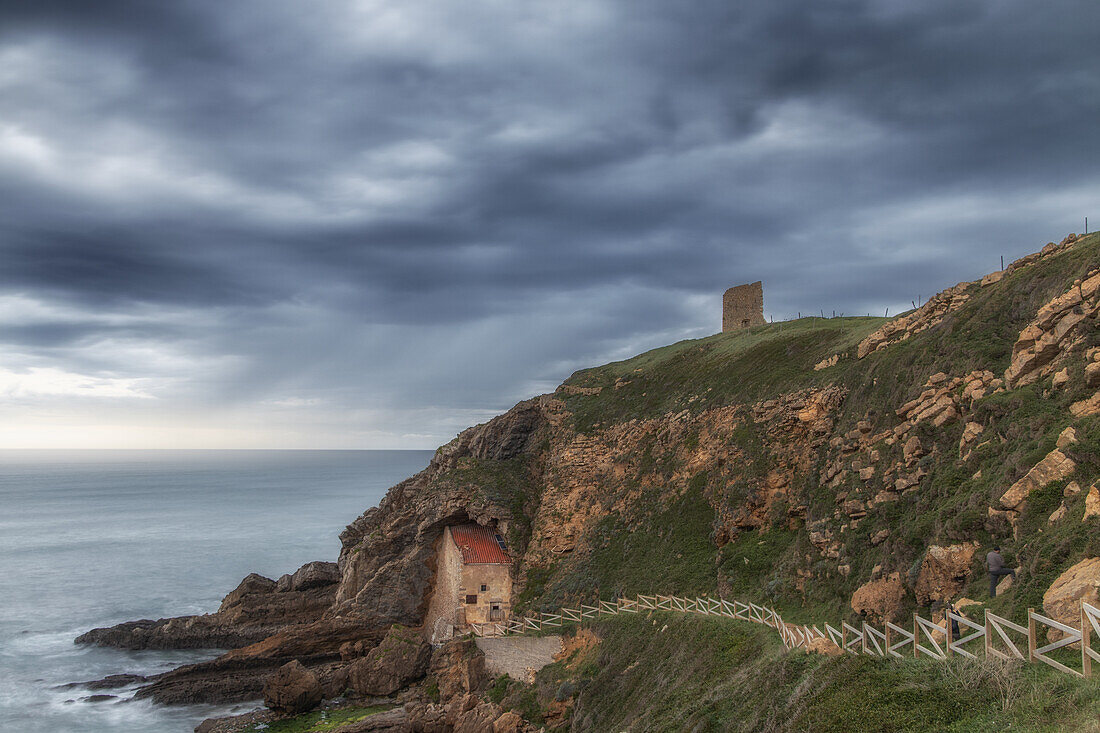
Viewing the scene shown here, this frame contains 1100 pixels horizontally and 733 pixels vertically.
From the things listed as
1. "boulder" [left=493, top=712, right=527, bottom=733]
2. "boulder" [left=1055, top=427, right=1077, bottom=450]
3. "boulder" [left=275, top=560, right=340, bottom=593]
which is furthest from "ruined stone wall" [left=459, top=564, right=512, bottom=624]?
"boulder" [left=1055, top=427, right=1077, bottom=450]

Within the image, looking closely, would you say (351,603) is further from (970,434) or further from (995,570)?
(995,570)

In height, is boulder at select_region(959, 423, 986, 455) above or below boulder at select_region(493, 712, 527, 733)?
above

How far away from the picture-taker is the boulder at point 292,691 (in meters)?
39.4

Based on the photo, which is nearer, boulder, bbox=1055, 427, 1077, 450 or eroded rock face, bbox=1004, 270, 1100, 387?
boulder, bbox=1055, 427, 1077, 450

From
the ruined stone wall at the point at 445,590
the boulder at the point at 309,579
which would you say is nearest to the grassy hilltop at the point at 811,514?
the ruined stone wall at the point at 445,590

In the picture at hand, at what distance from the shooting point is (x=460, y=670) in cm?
3738

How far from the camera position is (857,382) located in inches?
1371

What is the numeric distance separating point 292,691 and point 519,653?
1336 cm

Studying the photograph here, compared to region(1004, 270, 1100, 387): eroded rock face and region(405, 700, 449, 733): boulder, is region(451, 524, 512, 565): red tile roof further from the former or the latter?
region(1004, 270, 1100, 387): eroded rock face

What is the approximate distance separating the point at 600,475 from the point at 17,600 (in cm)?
6110

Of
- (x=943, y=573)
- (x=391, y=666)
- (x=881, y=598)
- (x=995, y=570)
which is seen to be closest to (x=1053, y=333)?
(x=943, y=573)

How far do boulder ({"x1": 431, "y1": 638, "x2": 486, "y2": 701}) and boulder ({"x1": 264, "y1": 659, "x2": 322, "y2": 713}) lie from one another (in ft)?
23.4

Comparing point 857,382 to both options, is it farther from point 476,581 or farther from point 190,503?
point 190,503

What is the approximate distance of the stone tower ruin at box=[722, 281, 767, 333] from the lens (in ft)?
205
